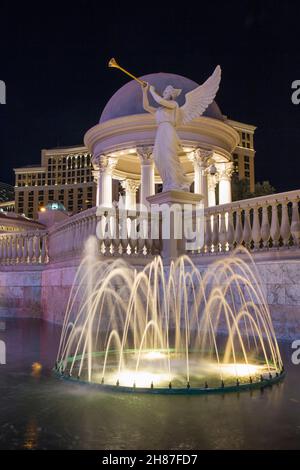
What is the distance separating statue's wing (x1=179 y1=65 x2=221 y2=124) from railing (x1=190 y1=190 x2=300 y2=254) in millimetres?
3210

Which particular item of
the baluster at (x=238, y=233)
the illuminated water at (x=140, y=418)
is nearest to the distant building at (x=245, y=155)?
the baluster at (x=238, y=233)

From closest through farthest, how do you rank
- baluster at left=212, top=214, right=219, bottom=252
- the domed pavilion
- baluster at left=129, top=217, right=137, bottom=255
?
baluster at left=212, top=214, right=219, bottom=252
baluster at left=129, top=217, right=137, bottom=255
the domed pavilion

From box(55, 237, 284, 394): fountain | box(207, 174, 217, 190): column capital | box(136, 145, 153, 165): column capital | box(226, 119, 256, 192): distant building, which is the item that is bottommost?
box(55, 237, 284, 394): fountain

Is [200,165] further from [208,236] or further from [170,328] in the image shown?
[170,328]

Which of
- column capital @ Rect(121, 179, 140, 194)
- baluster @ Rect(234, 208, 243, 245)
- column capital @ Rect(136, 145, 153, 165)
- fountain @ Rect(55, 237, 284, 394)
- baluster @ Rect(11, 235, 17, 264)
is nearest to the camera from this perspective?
fountain @ Rect(55, 237, 284, 394)

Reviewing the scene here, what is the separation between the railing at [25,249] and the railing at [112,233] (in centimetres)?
264

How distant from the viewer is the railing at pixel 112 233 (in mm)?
10977

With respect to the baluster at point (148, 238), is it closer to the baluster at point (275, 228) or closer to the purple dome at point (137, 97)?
the baluster at point (275, 228)

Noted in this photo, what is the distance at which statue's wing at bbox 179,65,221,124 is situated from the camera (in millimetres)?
12695

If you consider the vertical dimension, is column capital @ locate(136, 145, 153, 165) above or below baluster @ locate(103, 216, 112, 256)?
above

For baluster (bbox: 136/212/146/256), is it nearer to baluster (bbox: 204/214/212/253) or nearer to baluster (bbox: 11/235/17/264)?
baluster (bbox: 204/214/212/253)

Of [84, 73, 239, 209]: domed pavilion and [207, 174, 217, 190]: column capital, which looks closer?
[84, 73, 239, 209]: domed pavilion

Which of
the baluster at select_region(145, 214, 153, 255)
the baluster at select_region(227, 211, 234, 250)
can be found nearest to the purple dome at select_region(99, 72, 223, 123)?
the baluster at select_region(145, 214, 153, 255)

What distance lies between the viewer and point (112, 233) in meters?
11.1
